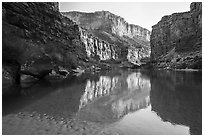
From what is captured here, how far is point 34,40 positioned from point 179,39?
96.6 m

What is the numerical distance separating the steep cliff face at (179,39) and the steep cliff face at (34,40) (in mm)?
51313

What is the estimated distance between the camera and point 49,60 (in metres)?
35.9

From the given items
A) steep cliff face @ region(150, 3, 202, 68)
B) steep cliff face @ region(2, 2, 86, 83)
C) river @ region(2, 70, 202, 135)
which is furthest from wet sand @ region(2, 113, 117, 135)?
steep cliff face @ region(150, 3, 202, 68)

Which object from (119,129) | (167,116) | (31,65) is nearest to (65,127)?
(119,129)

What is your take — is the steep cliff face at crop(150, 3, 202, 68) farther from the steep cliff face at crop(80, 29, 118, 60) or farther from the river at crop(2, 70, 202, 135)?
the river at crop(2, 70, 202, 135)

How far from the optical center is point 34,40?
3378 cm

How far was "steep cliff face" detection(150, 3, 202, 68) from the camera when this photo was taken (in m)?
91.0

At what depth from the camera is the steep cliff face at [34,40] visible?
82.0 feet

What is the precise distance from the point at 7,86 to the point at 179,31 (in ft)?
375

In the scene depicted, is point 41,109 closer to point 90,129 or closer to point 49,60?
point 90,129

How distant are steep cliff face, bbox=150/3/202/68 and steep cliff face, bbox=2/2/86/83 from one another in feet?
168

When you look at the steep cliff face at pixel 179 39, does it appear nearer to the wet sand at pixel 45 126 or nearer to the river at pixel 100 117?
the river at pixel 100 117

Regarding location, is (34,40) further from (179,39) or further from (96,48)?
(96,48)

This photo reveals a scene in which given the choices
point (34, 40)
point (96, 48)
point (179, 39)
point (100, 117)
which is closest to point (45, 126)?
point (100, 117)
